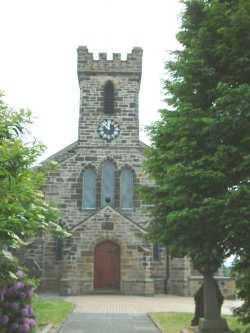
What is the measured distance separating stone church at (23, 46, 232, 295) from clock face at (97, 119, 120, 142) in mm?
65

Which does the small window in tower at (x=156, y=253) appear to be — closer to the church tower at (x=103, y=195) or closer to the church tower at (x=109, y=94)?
the church tower at (x=103, y=195)

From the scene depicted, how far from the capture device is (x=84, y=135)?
33312 mm

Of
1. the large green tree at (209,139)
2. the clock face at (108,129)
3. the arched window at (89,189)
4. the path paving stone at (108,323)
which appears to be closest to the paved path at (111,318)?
the path paving stone at (108,323)

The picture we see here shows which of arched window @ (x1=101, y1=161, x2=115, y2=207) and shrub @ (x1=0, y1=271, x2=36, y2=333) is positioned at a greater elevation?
arched window @ (x1=101, y1=161, x2=115, y2=207)

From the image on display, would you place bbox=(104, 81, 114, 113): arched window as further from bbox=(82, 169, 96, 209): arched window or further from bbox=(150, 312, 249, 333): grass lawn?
bbox=(150, 312, 249, 333): grass lawn

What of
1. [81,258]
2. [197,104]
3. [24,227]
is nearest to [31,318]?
[24,227]

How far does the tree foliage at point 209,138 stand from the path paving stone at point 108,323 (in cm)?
321

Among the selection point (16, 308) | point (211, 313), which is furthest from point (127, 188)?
point (16, 308)

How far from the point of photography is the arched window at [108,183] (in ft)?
105

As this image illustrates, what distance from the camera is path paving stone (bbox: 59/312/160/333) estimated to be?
14203mm

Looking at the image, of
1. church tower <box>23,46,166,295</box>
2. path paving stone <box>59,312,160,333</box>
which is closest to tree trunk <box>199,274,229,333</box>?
path paving stone <box>59,312,160,333</box>

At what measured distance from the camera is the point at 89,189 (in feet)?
106

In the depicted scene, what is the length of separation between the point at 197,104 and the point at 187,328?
617cm

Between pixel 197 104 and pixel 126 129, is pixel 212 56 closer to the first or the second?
pixel 197 104
